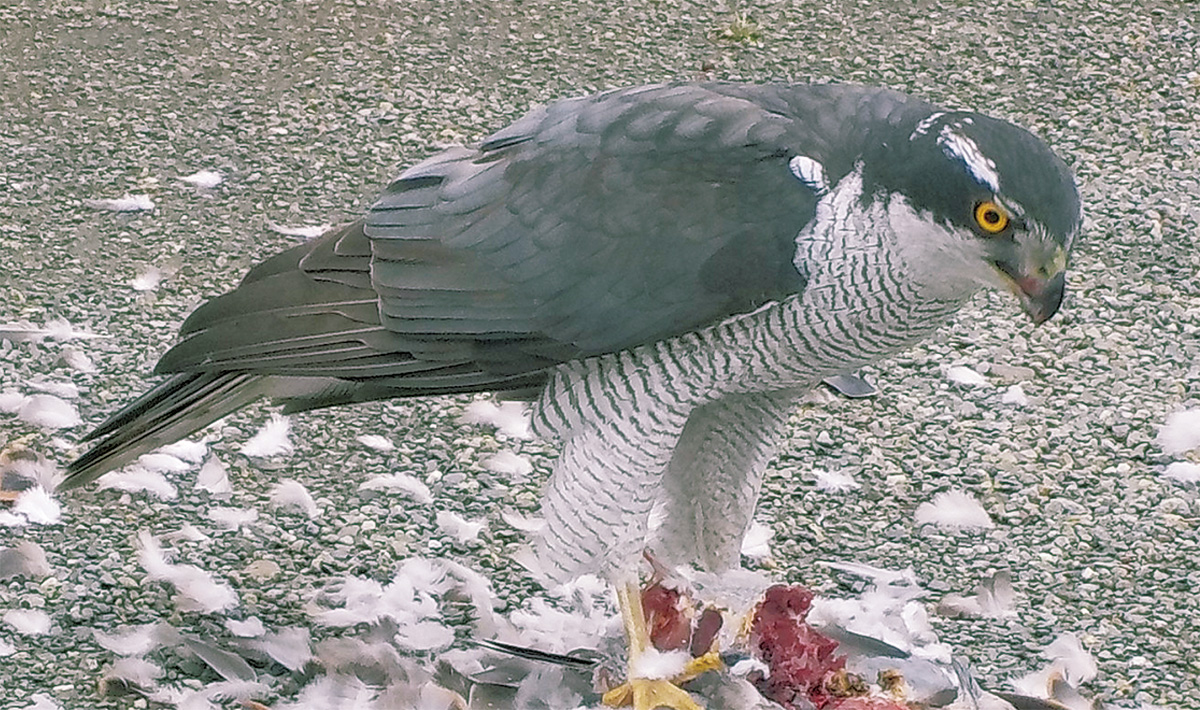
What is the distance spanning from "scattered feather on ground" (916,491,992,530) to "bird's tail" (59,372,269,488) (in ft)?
4.58

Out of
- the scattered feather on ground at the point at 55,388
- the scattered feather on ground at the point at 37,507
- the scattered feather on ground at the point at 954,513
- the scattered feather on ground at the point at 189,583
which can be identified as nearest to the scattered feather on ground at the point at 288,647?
the scattered feather on ground at the point at 189,583

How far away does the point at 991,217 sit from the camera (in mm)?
2314

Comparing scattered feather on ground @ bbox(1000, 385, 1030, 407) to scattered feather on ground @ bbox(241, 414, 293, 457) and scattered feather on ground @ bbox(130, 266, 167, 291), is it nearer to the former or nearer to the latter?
scattered feather on ground @ bbox(241, 414, 293, 457)

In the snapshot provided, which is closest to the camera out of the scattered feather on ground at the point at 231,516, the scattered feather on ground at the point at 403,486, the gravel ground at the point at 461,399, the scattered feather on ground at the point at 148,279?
the gravel ground at the point at 461,399

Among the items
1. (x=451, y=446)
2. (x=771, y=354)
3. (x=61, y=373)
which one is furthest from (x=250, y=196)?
(x=771, y=354)

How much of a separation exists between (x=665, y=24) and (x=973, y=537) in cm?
271

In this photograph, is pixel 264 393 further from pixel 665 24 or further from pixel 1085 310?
pixel 665 24

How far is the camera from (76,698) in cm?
290

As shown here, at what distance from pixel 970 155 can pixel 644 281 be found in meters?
0.52

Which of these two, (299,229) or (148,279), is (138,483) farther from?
(299,229)

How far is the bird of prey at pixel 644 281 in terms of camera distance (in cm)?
239

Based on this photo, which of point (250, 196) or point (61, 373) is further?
point (250, 196)

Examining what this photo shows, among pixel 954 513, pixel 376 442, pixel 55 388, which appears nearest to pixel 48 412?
pixel 55 388

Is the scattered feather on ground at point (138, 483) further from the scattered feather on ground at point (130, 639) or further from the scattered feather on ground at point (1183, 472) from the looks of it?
the scattered feather on ground at point (1183, 472)
